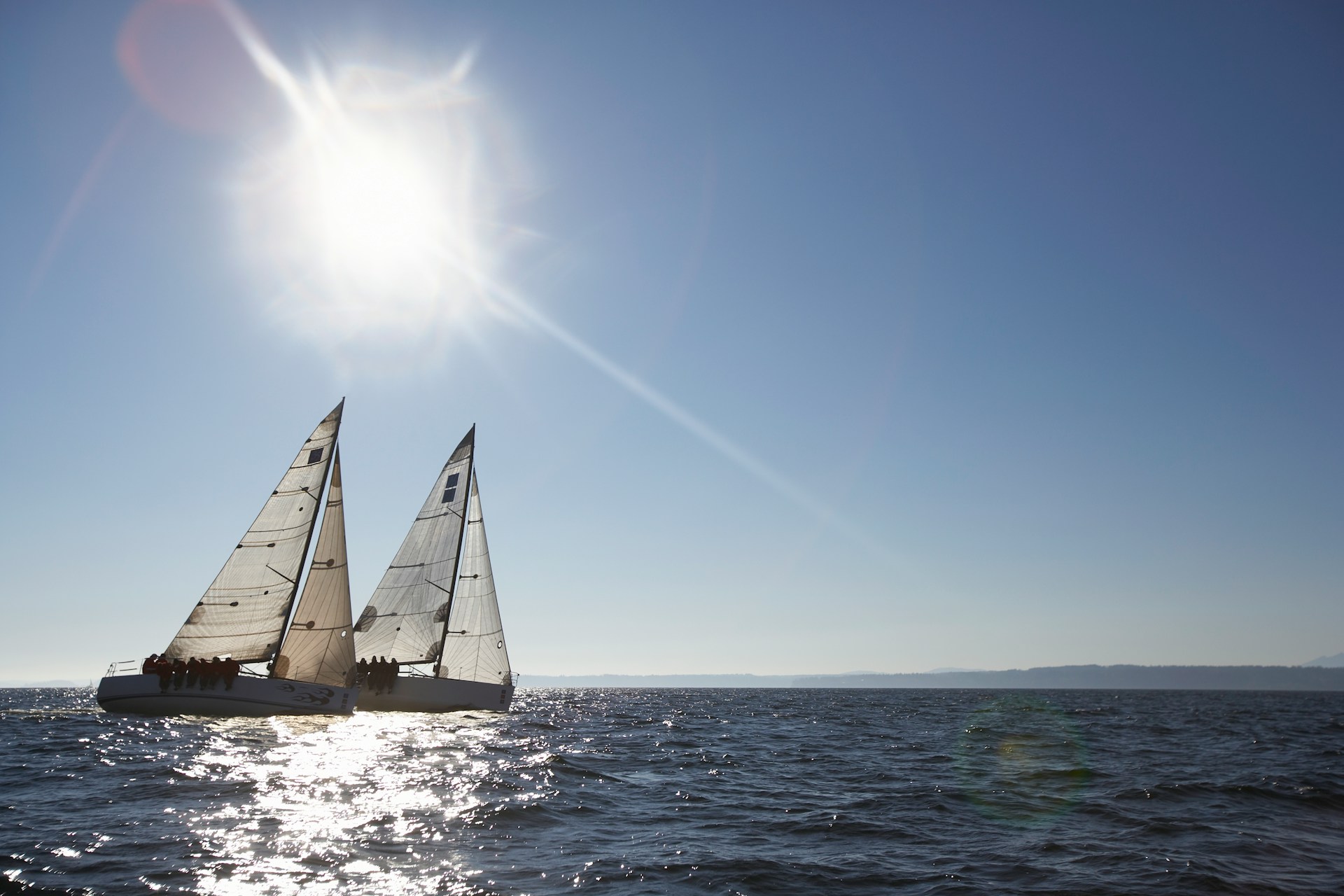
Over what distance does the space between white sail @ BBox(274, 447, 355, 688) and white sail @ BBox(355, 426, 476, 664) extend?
6.23 metres

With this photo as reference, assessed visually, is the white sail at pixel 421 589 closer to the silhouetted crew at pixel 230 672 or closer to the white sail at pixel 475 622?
the white sail at pixel 475 622

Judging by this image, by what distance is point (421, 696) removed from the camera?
38.1 meters

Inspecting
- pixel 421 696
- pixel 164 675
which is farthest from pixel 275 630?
pixel 421 696

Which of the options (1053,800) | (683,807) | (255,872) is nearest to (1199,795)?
(1053,800)

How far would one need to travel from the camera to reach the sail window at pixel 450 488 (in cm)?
4325

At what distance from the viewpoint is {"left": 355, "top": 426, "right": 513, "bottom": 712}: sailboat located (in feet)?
126

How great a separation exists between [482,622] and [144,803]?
97.8ft

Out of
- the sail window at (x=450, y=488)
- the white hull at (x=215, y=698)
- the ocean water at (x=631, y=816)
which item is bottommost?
the ocean water at (x=631, y=816)

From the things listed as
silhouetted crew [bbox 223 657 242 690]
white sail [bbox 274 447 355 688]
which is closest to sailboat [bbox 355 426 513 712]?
white sail [bbox 274 447 355 688]

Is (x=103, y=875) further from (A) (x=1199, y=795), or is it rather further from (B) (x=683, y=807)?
(A) (x=1199, y=795)

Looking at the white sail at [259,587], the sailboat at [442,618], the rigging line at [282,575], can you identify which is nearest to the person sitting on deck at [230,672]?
the white sail at [259,587]

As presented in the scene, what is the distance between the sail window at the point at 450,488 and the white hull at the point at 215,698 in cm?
1365

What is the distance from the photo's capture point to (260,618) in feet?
107

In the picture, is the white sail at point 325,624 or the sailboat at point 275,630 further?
the white sail at point 325,624
